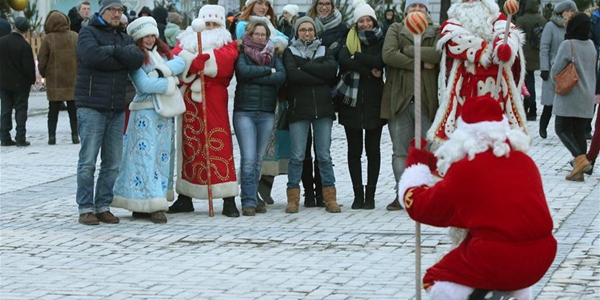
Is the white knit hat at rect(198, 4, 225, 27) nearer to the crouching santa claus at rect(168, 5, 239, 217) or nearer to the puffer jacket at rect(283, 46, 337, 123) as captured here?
the crouching santa claus at rect(168, 5, 239, 217)

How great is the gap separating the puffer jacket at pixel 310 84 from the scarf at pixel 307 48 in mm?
37

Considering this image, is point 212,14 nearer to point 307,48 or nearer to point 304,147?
point 307,48

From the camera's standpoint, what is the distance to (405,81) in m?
10.4

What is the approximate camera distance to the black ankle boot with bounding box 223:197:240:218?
10.5 metres

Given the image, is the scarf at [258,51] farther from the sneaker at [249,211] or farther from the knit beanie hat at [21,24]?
the knit beanie hat at [21,24]

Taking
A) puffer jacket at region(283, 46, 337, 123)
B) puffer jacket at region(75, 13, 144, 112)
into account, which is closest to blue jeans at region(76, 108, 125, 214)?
puffer jacket at region(75, 13, 144, 112)

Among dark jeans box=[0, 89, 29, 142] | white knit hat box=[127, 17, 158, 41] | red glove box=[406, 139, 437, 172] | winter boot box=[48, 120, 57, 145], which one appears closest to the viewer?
red glove box=[406, 139, 437, 172]

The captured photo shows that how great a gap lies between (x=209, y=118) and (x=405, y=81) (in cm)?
165

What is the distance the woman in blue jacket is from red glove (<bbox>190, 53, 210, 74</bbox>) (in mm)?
290

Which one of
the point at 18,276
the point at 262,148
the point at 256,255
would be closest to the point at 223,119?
the point at 262,148

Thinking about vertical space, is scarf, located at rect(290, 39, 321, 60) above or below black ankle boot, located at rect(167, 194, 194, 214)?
above

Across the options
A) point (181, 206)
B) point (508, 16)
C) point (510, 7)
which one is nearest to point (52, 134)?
point (181, 206)

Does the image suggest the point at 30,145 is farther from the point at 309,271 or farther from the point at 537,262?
the point at 537,262

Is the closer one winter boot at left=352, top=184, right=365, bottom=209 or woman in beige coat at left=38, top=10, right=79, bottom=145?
winter boot at left=352, top=184, right=365, bottom=209
